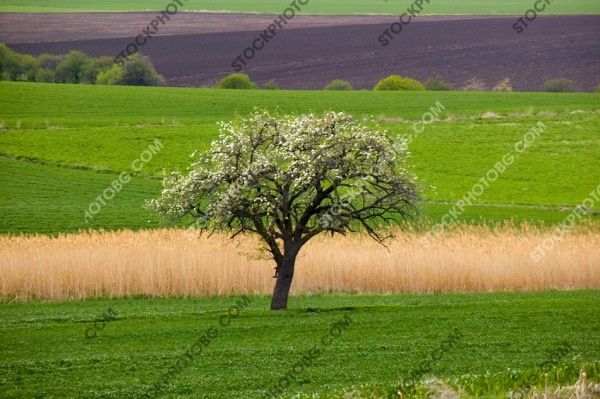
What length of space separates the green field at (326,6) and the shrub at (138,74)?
166ft

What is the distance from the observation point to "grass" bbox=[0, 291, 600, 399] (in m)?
18.0

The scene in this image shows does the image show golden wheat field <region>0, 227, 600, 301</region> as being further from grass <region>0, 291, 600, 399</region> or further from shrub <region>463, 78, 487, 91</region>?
shrub <region>463, 78, 487, 91</region>

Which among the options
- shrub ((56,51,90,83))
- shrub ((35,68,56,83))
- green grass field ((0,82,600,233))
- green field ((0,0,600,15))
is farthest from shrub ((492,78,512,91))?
green field ((0,0,600,15))

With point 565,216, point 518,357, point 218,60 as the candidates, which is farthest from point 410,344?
point 218,60

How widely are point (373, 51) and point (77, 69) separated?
101ft

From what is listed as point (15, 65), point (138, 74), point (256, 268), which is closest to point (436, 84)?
point (138, 74)

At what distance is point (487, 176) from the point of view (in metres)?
54.0

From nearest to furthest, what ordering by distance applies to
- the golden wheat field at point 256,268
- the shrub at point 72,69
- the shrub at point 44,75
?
the golden wheat field at point 256,268 → the shrub at point 44,75 → the shrub at point 72,69

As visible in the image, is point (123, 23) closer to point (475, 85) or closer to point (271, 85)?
point (271, 85)

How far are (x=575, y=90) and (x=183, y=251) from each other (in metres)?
64.3

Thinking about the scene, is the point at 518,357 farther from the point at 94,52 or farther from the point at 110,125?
the point at 94,52

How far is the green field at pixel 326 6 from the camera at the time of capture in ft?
470

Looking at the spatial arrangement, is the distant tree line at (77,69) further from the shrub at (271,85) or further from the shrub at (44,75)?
the shrub at (271,85)

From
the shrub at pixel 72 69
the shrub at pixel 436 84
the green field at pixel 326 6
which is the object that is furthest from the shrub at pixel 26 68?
the green field at pixel 326 6
